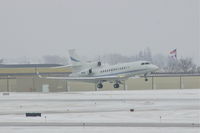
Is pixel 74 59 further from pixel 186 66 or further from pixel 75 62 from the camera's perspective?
pixel 186 66

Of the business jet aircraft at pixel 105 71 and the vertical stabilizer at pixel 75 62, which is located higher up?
the vertical stabilizer at pixel 75 62

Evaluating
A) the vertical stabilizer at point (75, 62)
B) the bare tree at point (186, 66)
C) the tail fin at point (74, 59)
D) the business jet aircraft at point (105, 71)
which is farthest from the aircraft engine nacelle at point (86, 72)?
the bare tree at point (186, 66)

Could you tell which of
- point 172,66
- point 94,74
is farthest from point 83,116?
point 172,66

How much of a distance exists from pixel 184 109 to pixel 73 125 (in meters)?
9.05

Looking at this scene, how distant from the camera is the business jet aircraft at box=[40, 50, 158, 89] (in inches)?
2149

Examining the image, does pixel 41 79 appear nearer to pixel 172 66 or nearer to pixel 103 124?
pixel 103 124

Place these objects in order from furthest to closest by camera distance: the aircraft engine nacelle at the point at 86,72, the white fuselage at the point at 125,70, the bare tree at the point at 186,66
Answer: the bare tree at the point at 186,66
the aircraft engine nacelle at the point at 86,72
the white fuselage at the point at 125,70

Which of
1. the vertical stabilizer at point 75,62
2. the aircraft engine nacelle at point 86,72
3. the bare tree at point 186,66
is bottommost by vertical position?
the aircraft engine nacelle at point 86,72

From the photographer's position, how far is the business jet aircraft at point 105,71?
54.6 m

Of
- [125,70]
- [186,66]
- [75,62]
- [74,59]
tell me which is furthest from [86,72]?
[186,66]

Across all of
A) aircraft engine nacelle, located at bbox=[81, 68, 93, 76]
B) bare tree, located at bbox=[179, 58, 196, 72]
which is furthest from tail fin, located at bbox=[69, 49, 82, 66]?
bare tree, located at bbox=[179, 58, 196, 72]

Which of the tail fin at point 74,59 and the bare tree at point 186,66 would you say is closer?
the tail fin at point 74,59

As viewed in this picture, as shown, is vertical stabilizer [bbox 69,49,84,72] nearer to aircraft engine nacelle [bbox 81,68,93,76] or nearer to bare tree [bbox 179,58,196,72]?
aircraft engine nacelle [bbox 81,68,93,76]

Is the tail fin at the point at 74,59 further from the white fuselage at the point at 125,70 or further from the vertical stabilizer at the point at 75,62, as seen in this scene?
the white fuselage at the point at 125,70
